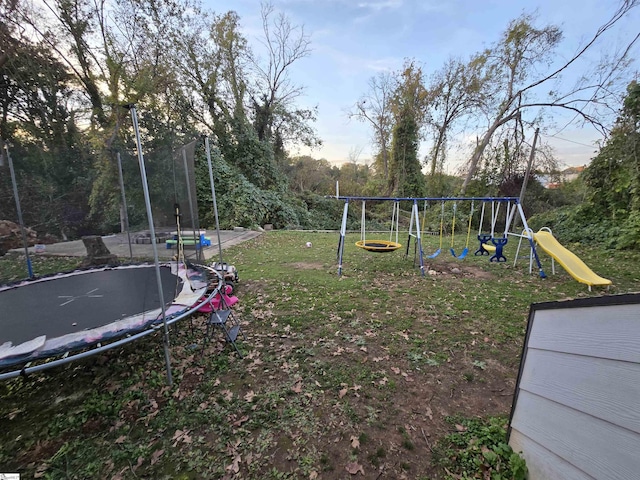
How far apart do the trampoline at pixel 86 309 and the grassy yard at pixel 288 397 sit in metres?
0.44

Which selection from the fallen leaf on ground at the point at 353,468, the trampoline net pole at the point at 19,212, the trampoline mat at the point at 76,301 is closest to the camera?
the fallen leaf on ground at the point at 353,468

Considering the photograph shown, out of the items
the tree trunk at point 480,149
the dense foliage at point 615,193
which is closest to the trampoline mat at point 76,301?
the dense foliage at point 615,193

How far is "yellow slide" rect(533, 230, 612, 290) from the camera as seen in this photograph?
396 cm

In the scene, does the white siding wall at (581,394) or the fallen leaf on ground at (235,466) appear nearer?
the white siding wall at (581,394)

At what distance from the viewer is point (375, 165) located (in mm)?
17453

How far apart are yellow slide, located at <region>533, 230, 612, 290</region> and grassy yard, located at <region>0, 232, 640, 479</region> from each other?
0.63 m

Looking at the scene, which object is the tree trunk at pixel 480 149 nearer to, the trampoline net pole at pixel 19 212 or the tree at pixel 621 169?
the tree at pixel 621 169

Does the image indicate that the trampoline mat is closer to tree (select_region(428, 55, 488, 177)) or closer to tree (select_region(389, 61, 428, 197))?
tree (select_region(389, 61, 428, 197))

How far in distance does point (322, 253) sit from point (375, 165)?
1239 centimetres

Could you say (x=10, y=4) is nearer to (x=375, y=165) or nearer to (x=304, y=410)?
(x=304, y=410)

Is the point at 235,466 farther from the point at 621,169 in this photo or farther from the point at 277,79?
the point at 277,79

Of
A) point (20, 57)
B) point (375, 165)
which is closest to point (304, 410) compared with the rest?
point (20, 57)

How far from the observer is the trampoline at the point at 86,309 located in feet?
6.31

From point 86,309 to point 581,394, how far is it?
12.1 ft
